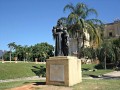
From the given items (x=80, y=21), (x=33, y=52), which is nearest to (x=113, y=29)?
(x=33, y=52)

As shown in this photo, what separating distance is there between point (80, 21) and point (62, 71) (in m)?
17.6

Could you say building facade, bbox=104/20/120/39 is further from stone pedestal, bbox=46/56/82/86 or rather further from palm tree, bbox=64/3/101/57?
stone pedestal, bbox=46/56/82/86

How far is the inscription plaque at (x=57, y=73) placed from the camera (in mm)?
12430

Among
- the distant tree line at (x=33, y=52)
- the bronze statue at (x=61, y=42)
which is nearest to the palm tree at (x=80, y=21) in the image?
the bronze statue at (x=61, y=42)

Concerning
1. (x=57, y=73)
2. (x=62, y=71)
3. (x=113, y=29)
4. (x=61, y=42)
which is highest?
(x=113, y=29)

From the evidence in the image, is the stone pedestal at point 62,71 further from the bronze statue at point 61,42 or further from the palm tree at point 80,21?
the palm tree at point 80,21

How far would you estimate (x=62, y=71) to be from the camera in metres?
12.4

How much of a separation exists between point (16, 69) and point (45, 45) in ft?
184

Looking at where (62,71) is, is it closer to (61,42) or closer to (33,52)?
(61,42)

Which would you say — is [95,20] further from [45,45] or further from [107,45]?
[45,45]

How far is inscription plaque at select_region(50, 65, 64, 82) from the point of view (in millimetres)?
12430

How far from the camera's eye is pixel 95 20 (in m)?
31.1

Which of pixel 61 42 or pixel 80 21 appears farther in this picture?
pixel 80 21

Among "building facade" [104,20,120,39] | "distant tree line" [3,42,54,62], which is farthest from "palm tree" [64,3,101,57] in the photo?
"distant tree line" [3,42,54,62]
